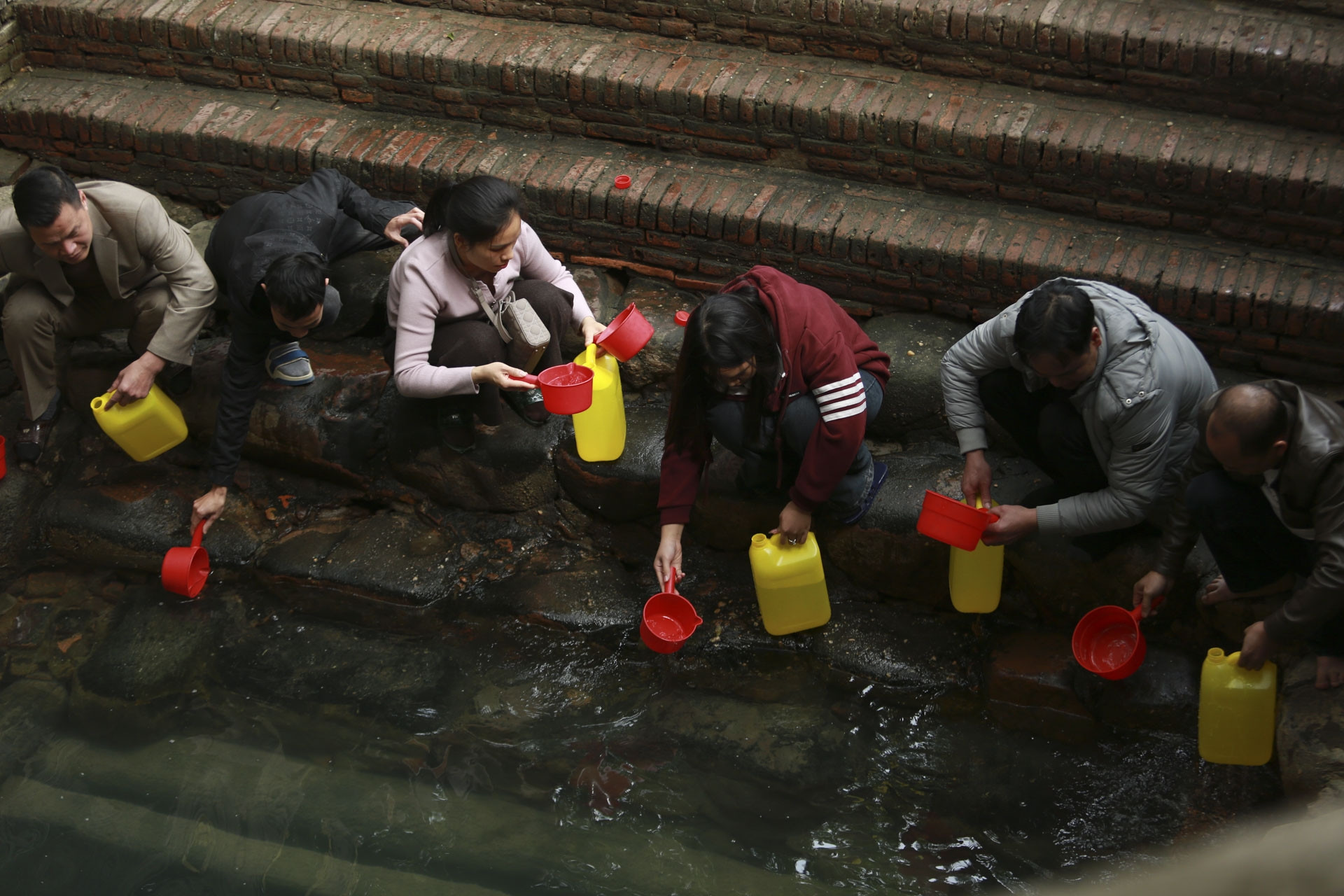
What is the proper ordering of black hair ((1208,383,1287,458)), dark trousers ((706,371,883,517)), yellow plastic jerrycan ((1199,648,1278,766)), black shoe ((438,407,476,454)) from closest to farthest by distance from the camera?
black hair ((1208,383,1287,458))
yellow plastic jerrycan ((1199,648,1278,766))
dark trousers ((706,371,883,517))
black shoe ((438,407,476,454))

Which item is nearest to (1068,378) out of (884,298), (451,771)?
(884,298)

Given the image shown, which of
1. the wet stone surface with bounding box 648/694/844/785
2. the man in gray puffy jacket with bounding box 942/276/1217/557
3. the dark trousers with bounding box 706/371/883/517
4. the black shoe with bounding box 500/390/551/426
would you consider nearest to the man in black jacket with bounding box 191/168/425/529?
the black shoe with bounding box 500/390/551/426

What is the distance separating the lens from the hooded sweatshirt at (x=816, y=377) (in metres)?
2.76

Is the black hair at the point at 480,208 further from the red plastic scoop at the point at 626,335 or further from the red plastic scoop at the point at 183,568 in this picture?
the red plastic scoop at the point at 183,568

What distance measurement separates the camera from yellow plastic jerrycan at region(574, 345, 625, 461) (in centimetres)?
330

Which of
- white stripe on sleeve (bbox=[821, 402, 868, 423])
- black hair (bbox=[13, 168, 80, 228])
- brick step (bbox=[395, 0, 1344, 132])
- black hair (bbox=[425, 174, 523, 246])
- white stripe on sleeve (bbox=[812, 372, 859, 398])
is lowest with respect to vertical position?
white stripe on sleeve (bbox=[821, 402, 868, 423])

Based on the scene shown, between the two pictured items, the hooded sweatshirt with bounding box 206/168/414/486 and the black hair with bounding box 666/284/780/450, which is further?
the hooded sweatshirt with bounding box 206/168/414/486

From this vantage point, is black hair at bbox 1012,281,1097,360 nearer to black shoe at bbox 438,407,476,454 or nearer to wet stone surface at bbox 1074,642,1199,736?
wet stone surface at bbox 1074,642,1199,736

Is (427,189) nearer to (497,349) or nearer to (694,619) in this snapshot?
(497,349)

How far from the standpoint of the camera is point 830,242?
144 inches

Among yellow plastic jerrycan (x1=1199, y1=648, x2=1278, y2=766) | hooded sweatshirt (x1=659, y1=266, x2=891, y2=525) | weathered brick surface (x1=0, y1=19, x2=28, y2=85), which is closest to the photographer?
yellow plastic jerrycan (x1=1199, y1=648, x2=1278, y2=766)

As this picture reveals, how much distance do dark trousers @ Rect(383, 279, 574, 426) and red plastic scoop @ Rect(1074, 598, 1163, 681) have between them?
1751 millimetres

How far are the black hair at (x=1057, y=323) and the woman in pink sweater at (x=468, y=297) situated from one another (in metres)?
1.34

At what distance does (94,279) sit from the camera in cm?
359
